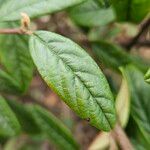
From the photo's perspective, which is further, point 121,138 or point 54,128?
point 54,128

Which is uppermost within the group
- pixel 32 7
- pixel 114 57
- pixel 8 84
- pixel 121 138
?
pixel 32 7

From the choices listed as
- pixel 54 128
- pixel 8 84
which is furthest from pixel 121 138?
pixel 8 84

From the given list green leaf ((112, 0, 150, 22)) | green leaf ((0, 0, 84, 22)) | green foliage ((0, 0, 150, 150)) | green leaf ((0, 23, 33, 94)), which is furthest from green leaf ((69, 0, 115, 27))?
green leaf ((0, 0, 84, 22))

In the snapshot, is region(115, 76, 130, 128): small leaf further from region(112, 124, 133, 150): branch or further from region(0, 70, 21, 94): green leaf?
region(0, 70, 21, 94): green leaf

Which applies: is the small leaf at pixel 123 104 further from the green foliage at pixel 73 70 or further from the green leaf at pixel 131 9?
the green leaf at pixel 131 9

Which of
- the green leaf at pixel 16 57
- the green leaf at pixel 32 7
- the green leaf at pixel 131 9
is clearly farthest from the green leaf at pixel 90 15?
the green leaf at pixel 32 7

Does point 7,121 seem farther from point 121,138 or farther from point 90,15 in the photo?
point 90,15
